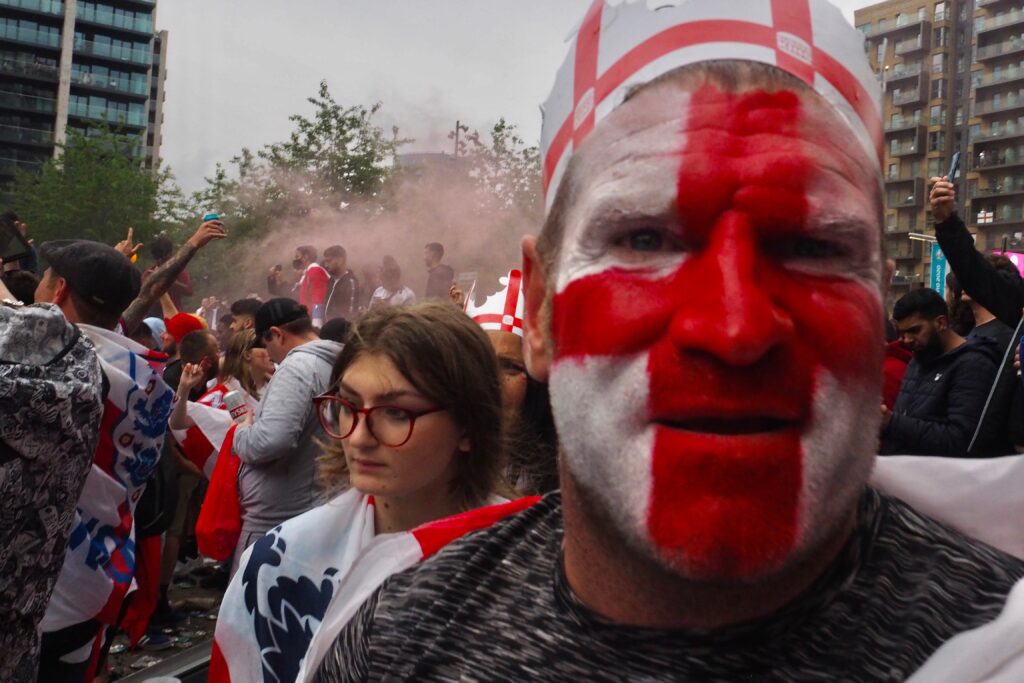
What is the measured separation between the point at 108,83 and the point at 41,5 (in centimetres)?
877

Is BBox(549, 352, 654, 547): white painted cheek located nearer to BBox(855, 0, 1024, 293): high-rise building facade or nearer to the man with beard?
BBox(855, 0, 1024, 293): high-rise building facade

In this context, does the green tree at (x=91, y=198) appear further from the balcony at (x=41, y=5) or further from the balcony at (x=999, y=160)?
the balcony at (x=41, y=5)

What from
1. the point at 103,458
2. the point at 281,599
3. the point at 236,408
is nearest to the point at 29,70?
the point at 236,408

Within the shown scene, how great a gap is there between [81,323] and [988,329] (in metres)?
4.19

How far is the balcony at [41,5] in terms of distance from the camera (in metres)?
70.9

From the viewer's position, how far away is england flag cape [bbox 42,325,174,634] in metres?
3.12

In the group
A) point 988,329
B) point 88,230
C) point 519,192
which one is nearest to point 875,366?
point 519,192

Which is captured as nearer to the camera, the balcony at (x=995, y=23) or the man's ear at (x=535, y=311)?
the man's ear at (x=535, y=311)

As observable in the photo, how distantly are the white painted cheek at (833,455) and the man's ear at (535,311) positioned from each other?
15.7 inches

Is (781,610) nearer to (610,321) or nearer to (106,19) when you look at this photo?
(610,321)

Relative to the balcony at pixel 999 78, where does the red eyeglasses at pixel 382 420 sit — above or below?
below

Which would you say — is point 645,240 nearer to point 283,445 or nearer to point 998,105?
point 283,445

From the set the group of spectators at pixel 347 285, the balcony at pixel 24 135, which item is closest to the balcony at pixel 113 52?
the balcony at pixel 24 135

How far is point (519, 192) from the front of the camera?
4.10 m
